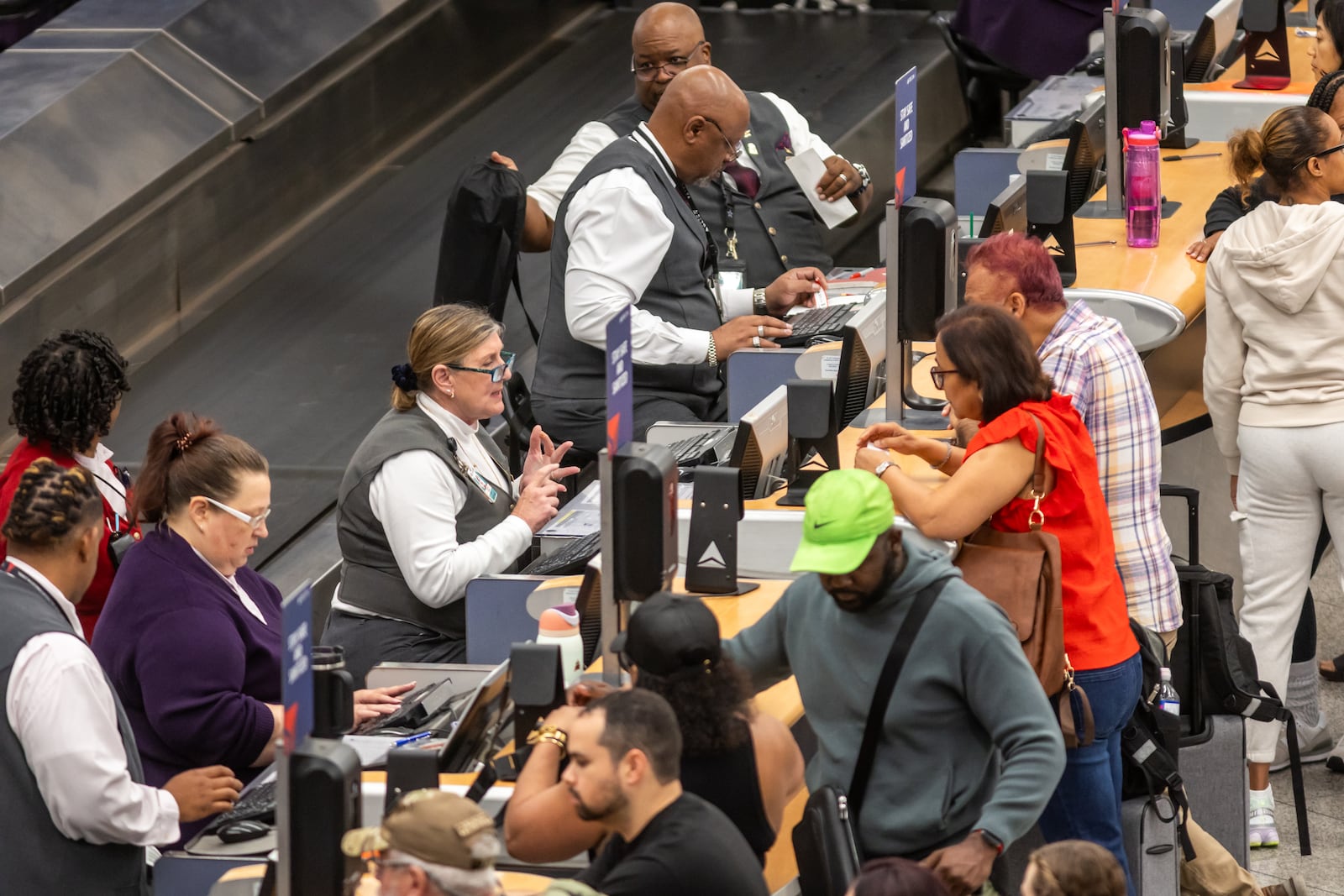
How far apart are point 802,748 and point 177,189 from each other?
4.22 metres

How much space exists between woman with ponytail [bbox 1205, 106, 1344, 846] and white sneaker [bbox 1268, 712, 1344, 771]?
1.11ft

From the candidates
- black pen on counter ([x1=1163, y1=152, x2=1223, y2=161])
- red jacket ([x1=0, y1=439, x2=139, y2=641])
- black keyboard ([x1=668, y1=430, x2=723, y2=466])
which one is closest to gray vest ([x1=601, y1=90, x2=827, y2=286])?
black keyboard ([x1=668, y1=430, x2=723, y2=466])

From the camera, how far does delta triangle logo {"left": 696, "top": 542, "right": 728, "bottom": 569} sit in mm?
3961

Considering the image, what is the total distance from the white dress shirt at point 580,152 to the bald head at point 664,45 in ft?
0.83

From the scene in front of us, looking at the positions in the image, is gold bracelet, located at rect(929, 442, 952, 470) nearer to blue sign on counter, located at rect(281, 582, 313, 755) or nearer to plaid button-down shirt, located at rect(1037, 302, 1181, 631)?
plaid button-down shirt, located at rect(1037, 302, 1181, 631)

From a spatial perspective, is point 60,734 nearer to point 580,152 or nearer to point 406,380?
point 406,380

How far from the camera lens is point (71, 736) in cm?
332

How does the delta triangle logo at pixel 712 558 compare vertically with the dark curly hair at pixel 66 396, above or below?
below

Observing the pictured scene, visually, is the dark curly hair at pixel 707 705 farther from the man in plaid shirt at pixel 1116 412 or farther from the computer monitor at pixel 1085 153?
the computer monitor at pixel 1085 153

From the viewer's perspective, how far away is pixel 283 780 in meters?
2.75

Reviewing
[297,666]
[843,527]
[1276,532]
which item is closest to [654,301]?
[1276,532]

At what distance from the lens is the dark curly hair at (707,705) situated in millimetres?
2979

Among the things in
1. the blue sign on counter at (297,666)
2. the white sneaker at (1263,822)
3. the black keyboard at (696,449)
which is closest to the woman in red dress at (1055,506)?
the black keyboard at (696,449)

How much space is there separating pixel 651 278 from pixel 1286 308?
65.5 inches
